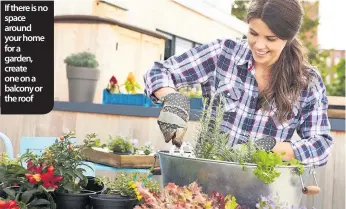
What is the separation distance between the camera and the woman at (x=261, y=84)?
147cm

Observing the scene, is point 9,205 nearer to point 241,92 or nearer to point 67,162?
point 67,162

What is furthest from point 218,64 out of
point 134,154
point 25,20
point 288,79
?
point 25,20

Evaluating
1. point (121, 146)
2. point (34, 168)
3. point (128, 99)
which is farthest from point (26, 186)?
point (128, 99)

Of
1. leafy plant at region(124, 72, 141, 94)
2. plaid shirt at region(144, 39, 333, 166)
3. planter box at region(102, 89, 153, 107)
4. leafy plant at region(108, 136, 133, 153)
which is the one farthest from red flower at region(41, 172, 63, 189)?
leafy plant at region(124, 72, 141, 94)

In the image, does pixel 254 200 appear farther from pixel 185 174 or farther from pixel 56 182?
pixel 56 182

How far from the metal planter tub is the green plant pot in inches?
196

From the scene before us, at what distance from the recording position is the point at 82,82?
618cm

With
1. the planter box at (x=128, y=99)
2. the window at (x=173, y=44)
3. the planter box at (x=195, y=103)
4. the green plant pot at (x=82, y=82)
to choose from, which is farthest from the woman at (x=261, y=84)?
the window at (x=173, y=44)

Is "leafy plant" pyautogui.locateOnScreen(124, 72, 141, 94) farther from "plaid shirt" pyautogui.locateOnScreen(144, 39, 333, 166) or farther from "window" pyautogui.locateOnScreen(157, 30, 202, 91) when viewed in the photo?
"plaid shirt" pyautogui.locateOnScreen(144, 39, 333, 166)

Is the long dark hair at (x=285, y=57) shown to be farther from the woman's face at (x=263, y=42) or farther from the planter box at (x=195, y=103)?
the planter box at (x=195, y=103)

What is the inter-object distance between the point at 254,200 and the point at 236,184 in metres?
0.05

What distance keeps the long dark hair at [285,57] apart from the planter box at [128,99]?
3.31 meters

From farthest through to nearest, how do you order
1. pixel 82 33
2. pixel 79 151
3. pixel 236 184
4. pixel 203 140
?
pixel 82 33 < pixel 79 151 < pixel 203 140 < pixel 236 184

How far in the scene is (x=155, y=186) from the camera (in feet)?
4.12
